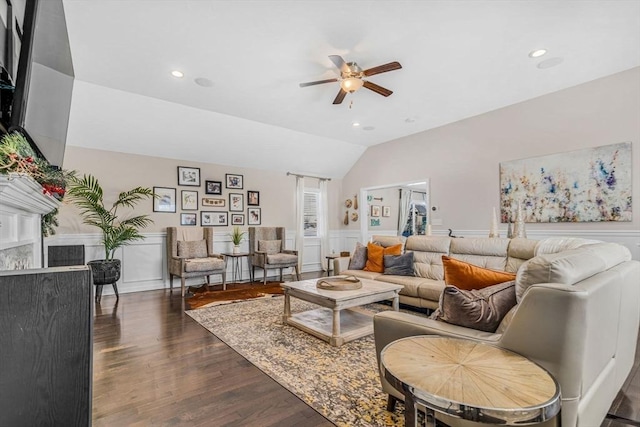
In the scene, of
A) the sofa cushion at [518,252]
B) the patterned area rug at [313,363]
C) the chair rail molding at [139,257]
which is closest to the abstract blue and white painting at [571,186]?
the sofa cushion at [518,252]

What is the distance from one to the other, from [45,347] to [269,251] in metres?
5.17

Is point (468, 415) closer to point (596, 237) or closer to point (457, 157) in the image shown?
point (596, 237)

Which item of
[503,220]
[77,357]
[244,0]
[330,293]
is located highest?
[244,0]

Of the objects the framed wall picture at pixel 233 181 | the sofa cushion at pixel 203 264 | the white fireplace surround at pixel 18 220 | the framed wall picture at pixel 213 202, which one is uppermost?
the framed wall picture at pixel 233 181

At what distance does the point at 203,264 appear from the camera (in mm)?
4879

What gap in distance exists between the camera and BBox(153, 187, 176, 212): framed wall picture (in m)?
A: 5.34

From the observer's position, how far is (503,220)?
15.4 ft

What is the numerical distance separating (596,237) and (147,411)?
502 centimetres

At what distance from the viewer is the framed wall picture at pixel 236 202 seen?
20.3 ft

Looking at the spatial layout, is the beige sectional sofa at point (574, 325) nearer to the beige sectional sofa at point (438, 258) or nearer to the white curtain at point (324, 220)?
the beige sectional sofa at point (438, 258)

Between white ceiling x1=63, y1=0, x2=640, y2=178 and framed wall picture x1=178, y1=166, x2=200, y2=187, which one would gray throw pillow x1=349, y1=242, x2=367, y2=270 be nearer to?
white ceiling x1=63, y1=0, x2=640, y2=178

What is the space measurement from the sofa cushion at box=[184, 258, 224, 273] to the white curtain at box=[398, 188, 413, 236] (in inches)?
224

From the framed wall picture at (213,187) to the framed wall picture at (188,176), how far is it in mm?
166

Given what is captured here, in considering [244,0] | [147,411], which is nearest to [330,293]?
[147,411]
